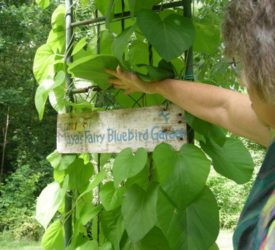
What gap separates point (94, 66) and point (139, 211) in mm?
320

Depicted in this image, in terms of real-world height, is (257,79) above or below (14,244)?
above

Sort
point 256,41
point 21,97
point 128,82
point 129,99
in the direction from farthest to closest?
point 21,97
point 129,99
point 128,82
point 256,41

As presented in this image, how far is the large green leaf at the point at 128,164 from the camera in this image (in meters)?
0.92

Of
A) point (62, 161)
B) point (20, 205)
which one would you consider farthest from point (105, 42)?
point (20, 205)

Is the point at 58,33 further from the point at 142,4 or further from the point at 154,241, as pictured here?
the point at 154,241

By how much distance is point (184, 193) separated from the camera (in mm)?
860

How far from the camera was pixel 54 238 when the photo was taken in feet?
4.01

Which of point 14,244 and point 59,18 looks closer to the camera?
point 59,18

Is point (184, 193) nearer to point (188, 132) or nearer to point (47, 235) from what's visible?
point (188, 132)

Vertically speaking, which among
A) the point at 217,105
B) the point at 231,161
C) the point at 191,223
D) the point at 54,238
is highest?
the point at 217,105

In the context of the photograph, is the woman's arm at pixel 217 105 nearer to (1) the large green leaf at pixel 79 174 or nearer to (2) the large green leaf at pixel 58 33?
(1) the large green leaf at pixel 79 174

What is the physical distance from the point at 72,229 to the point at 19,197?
4.76 m

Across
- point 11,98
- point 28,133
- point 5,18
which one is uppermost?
point 5,18

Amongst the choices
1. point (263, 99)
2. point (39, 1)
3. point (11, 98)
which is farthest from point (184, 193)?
point (11, 98)
